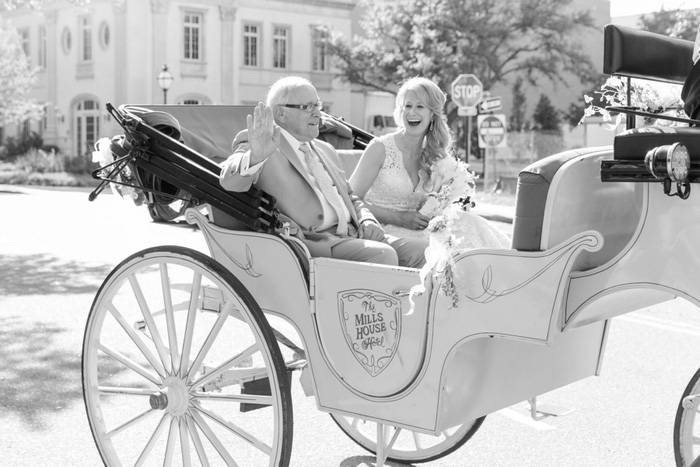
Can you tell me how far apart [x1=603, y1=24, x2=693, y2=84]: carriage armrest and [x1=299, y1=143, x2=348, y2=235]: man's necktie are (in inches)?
53.8

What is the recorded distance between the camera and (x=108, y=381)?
5.58 meters

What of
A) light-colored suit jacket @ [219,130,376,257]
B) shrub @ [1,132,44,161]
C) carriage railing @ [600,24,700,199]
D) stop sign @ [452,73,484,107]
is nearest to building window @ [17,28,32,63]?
→ shrub @ [1,132,44,161]

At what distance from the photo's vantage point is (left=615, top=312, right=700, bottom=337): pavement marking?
7115 millimetres

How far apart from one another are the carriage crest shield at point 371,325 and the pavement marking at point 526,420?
184 cm

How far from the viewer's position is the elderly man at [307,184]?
3629 mm

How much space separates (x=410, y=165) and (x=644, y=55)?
1.84 meters

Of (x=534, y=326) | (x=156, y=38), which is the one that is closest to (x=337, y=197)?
(x=534, y=326)

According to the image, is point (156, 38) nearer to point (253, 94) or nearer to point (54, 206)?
point (253, 94)

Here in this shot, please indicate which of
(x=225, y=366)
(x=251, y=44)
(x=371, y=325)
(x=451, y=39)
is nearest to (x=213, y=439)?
(x=225, y=366)

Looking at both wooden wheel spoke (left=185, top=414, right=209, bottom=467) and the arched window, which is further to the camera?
the arched window

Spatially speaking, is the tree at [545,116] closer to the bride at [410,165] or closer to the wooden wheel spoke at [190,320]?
the bride at [410,165]

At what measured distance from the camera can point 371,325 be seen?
10.7 ft

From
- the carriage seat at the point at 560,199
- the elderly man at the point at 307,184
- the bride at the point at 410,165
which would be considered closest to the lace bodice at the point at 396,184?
the bride at the point at 410,165

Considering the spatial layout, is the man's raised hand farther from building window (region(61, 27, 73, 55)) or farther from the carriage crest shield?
building window (region(61, 27, 73, 55))
